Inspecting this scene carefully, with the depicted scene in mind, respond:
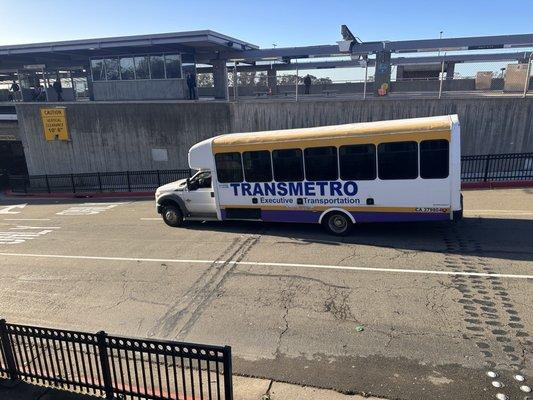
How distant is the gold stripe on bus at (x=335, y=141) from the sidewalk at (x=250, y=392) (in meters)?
6.52

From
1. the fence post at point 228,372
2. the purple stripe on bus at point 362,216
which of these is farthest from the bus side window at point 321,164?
the fence post at point 228,372

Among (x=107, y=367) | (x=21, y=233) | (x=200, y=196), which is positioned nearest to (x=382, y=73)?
(x=200, y=196)

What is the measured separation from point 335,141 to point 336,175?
91 centimetres

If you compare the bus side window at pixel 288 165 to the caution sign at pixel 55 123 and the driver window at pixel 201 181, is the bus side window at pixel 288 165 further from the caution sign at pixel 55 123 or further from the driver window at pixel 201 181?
the caution sign at pixel 55 123

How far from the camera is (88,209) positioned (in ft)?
60.3

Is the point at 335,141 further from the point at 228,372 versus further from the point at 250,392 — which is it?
the point at 228,372

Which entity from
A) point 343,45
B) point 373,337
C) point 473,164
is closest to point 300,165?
point 373,337

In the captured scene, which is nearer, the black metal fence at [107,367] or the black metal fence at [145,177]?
the black metal fence at [107,367]

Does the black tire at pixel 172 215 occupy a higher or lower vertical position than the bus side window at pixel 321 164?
lower

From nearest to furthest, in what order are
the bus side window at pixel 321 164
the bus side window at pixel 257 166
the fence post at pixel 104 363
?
the fence post at pixel 104 363
the bus side window at pixel 321 164
the bus side window at pixel 257 166

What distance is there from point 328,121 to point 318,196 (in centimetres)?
837

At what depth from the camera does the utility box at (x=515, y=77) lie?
16.5 meters

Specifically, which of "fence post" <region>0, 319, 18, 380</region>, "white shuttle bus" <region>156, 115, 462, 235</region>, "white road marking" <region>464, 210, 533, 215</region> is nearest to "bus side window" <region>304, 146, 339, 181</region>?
"white shuttle bus" <region>156, 115, 462, 235</region>

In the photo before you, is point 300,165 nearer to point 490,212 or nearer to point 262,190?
point 262,190
